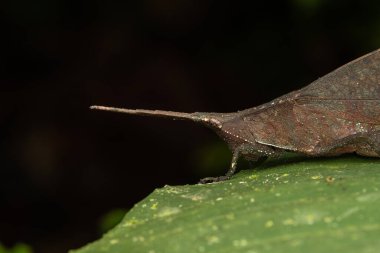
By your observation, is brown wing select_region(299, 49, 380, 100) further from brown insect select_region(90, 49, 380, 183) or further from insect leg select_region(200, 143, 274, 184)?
insect leg select_region(200, 143, 274, 184)

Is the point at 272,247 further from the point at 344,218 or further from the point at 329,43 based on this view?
the point at 329,43

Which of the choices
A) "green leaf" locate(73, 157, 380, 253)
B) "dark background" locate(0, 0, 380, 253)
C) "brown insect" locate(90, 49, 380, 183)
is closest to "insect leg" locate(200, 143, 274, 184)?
"brown insect" locate(90, 49, 380, 183)

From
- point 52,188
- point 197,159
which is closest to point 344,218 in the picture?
point 197,159

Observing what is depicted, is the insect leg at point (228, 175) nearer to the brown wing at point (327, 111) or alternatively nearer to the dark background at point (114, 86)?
the brown wing at point (327, 111)

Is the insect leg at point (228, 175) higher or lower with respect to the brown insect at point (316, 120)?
lower

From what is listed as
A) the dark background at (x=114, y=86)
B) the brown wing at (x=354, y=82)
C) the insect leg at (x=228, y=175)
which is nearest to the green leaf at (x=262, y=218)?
the insect leg at (x=228, y=175)

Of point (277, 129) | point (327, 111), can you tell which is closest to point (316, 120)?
point (327, 111)
